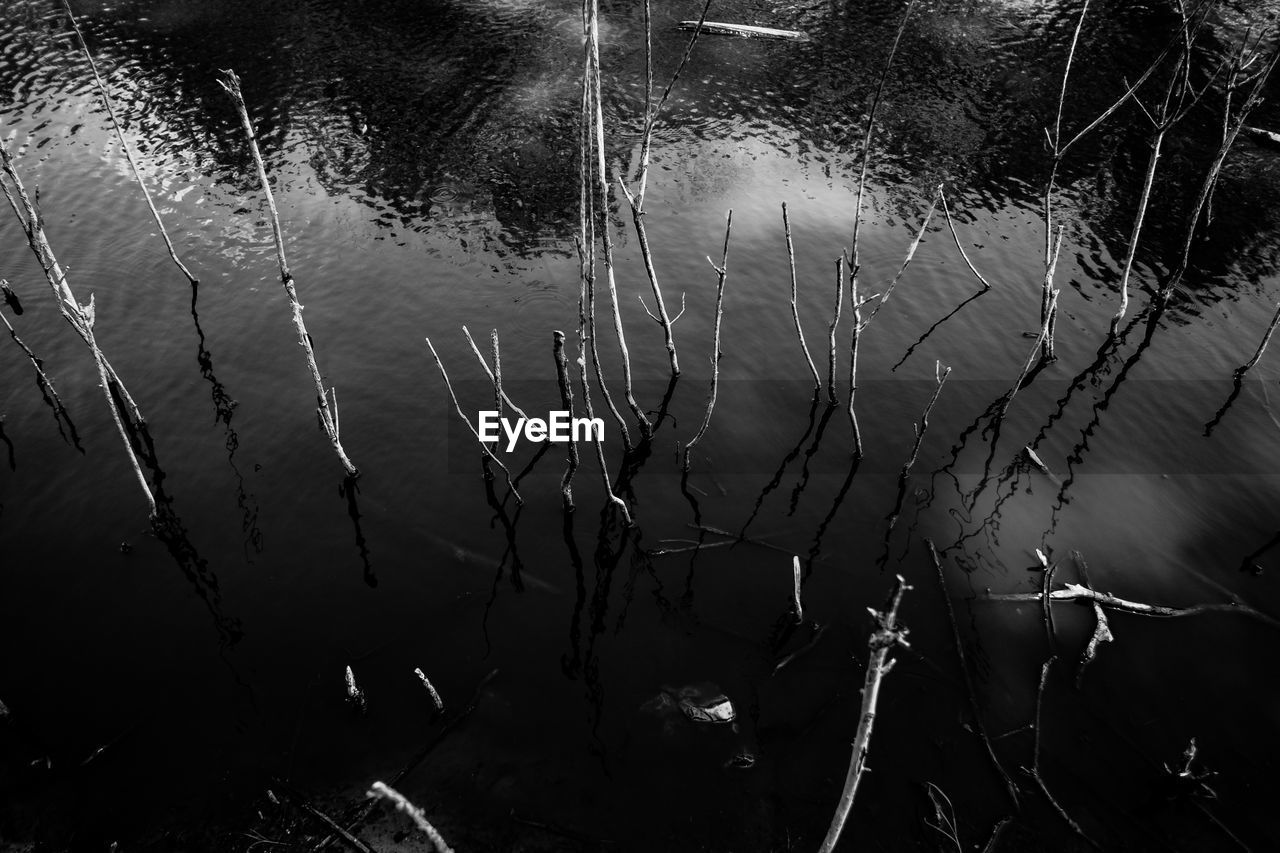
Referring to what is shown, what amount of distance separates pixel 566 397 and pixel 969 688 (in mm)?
12755

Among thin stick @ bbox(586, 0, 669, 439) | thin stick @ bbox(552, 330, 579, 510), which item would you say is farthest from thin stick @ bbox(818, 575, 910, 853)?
thin stick @ bbox(586, 0, 669, 439)

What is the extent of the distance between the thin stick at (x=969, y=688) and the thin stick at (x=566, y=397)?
11134mm

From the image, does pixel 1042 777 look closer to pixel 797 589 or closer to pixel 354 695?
pixel 797 589

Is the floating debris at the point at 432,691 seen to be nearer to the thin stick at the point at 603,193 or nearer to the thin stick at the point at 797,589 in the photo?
the thin stick at the point at 797,589

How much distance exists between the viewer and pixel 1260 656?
1927 cm

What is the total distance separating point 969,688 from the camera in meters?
18.3

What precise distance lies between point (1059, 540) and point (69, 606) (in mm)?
28653

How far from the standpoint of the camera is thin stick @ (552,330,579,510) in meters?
17.6

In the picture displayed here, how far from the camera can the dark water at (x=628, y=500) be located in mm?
16422

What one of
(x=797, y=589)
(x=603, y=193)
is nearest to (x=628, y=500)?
(x=797, y=589)

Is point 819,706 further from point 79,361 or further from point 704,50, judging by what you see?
point 704,50

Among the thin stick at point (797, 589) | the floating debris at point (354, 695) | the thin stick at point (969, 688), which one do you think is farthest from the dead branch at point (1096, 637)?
the floating debris at point (354, 695)

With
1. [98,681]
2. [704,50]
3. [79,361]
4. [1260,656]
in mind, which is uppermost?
[704,50]

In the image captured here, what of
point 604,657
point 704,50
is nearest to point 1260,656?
point 604,657
